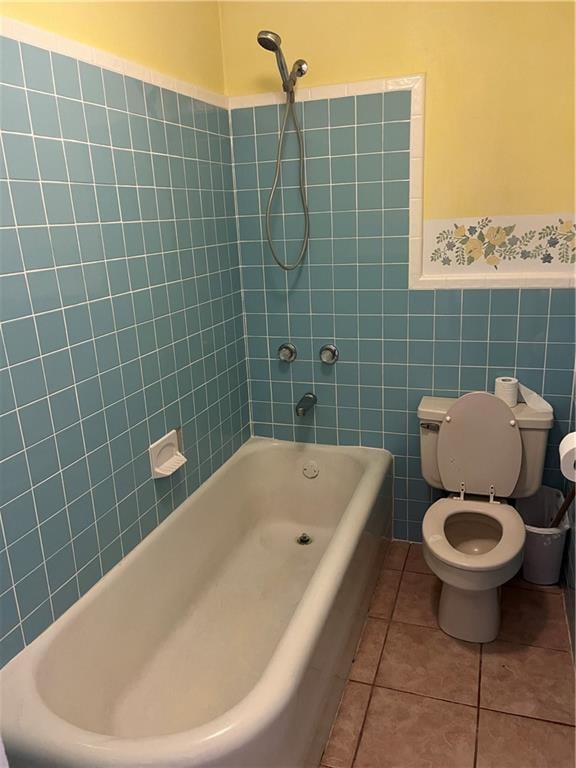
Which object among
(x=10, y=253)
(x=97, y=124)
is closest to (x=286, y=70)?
(x=97, y=124)

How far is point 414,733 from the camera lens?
1.72 m

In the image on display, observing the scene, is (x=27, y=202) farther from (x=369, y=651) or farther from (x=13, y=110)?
(x=369, y=651)

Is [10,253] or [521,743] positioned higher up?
[10,253]

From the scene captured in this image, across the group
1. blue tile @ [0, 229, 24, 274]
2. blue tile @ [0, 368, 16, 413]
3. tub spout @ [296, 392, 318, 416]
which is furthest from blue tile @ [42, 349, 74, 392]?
tub spout @ [296, 392, 318, 416]

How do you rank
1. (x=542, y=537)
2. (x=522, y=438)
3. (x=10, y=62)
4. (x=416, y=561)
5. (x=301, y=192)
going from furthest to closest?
(x=416, y=561)
(x=301, y=192)
(x=542, y=537)
(x=522, y=438)
(x=10, y=62)

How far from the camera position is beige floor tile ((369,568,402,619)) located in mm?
2230

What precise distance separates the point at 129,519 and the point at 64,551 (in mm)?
304

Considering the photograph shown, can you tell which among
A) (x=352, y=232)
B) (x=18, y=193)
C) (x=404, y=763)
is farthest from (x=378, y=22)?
(x=404, y=763)

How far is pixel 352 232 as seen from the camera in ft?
7.79

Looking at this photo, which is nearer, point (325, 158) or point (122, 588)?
point (122, 588)

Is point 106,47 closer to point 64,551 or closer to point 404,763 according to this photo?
point 64,551

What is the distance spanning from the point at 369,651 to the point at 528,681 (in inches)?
21.0

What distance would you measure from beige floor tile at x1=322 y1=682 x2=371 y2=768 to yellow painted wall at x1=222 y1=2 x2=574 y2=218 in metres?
1.78

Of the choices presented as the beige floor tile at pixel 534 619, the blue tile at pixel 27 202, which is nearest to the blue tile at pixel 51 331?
the blue tile at pixel 27 202
